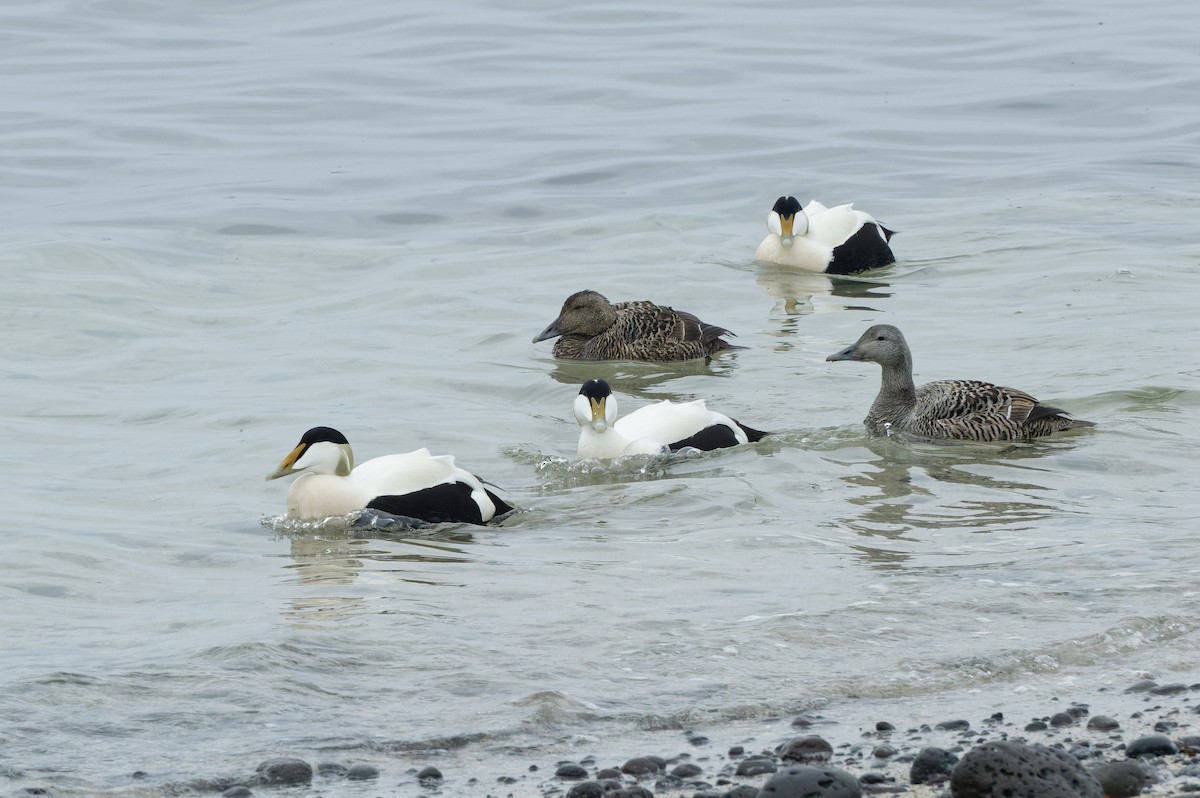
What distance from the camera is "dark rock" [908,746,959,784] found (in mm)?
4844

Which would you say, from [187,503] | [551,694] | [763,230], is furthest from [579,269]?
[551,694]

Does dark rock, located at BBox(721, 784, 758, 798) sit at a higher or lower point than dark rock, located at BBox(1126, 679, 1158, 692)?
higher

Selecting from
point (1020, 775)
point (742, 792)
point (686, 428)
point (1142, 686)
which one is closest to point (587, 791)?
point (742, 792)

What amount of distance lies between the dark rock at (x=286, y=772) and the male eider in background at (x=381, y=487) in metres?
3.51

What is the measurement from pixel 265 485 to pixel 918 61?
19.4 meters

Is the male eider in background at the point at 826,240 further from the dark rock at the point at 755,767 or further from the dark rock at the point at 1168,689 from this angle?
the dark rock at the point at 755,767

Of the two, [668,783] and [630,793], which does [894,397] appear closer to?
[668,783]

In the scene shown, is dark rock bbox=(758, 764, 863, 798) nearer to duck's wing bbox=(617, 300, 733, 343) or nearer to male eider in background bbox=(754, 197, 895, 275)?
duck's wing bbox=(617, 300, 733, 343)

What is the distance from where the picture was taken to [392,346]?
1320 centimetres

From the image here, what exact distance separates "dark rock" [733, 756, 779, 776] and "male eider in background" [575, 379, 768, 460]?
488 cm

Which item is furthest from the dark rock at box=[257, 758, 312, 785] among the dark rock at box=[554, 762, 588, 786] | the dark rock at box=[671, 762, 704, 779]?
the dark rock at box=[671, 762, 704, 779]

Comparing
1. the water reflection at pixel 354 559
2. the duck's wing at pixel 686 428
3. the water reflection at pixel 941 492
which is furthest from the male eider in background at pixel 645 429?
the water reflection at pixel 354 559

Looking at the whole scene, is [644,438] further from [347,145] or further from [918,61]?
[918,61]

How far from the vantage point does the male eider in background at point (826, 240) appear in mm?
15812
